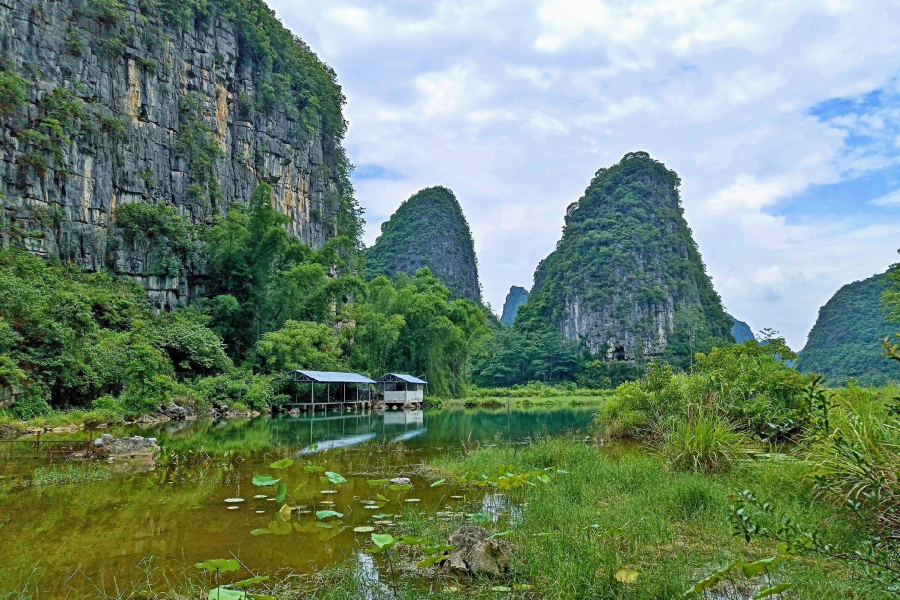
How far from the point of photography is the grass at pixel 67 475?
6098mm

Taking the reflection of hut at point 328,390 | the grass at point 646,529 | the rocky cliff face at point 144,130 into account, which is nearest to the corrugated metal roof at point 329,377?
the reflection of hut at point 328,390

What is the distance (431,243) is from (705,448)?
56.8 m

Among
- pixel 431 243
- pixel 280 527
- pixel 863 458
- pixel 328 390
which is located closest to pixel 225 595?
pixel 280 527

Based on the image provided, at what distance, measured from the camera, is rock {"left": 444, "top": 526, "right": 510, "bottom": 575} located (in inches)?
126

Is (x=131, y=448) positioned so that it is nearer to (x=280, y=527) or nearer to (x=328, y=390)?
(x=280, y=527)

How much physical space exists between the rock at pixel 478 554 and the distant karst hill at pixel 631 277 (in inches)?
1927

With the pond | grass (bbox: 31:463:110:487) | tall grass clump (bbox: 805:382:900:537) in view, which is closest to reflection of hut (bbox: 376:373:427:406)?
the pond

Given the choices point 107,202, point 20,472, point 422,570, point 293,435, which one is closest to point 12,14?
point 107,202

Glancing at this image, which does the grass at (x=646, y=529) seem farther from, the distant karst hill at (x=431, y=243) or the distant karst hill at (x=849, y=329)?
the distant karst hill at (x=431, y=243)

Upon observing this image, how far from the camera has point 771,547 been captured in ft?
11.2

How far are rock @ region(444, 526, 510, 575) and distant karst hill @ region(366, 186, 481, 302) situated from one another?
55.9 meters

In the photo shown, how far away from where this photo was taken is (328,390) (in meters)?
21.8

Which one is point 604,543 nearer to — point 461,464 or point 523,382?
point 461,464

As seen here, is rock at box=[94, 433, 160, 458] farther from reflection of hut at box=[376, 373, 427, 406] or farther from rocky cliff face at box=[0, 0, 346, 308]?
reflection of hut at box=[376, 373, 427, 406]
